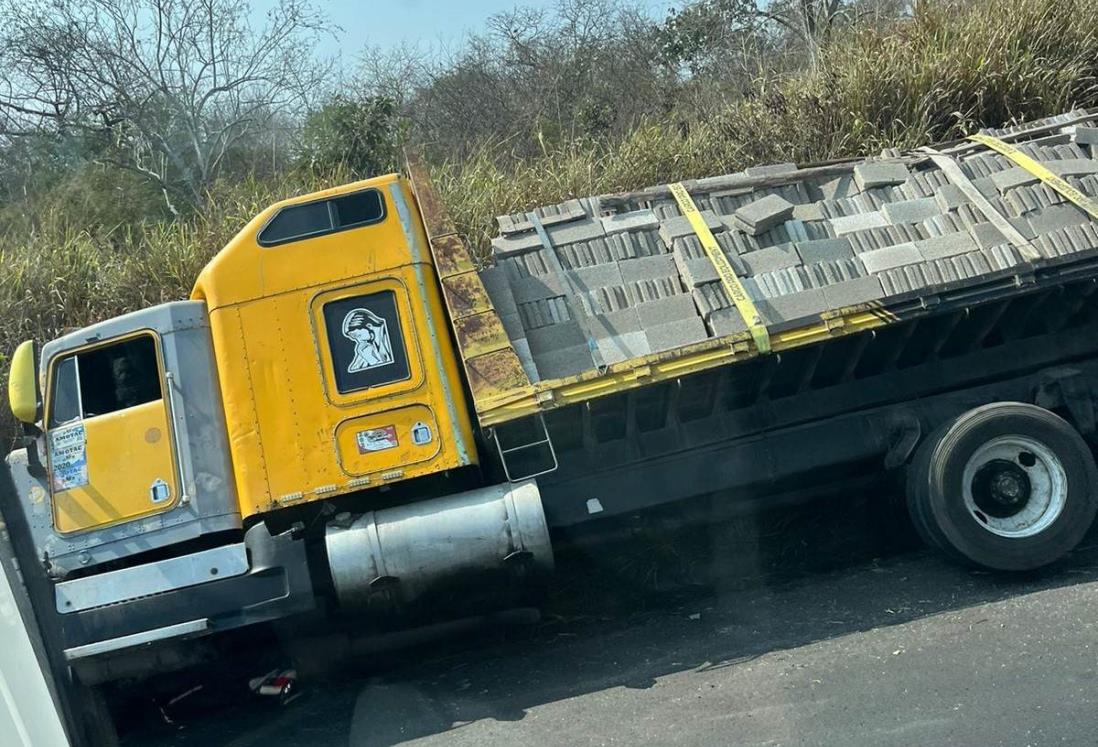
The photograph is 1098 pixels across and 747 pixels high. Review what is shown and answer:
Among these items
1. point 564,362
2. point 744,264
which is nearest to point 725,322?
point 744,264

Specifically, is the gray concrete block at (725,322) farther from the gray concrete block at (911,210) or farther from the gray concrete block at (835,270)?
the gray concrete block at (911,210)

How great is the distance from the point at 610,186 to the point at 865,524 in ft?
17.1

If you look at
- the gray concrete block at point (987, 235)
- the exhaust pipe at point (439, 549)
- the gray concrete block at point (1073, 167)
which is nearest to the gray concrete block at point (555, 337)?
the exhaust pipe at point (439, 549)

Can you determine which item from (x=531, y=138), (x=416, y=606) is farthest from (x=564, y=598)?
(x=531, y=138)

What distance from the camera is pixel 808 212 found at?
277 inches

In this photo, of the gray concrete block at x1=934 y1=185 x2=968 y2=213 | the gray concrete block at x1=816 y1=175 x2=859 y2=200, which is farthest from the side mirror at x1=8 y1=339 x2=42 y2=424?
the gray concrete block at x1=934 y1=185 x2=968 y2=213

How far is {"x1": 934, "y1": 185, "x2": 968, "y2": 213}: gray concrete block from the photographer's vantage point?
690 cm

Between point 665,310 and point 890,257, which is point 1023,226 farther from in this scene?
point 665,310

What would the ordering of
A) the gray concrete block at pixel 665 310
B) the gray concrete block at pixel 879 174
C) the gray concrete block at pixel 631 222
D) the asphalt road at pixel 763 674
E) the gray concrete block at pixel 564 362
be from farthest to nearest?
the gray concrete block at pixel 879 174 < the gray concrete block at pixel 631 222 < the gray concrete block at pixel 665 310 < the gray concrete block at pixel 564 362 < the asphalt road at pixel 763 674

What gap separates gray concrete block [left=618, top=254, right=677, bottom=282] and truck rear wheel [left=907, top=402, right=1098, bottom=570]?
192cm

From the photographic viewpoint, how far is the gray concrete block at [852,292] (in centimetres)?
646

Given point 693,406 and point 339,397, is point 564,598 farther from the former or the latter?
point 339,397

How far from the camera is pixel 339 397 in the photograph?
620cm

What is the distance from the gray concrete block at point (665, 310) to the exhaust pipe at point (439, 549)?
1.25 m
